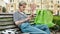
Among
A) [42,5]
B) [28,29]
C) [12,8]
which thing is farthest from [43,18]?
[42,5]

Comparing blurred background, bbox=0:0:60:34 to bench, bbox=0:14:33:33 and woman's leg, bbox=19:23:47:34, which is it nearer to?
bench, bbox=0:14:33:33

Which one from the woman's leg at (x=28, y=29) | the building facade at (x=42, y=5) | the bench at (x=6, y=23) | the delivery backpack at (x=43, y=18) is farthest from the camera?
the building facade at (x=42, y=5)

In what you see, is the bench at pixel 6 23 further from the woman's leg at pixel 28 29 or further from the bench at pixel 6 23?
the woman's leg at pixel 28 29

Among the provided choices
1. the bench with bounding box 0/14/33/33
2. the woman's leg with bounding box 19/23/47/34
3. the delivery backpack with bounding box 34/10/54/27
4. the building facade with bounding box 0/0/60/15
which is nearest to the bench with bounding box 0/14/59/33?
the bench with bounding box 0/14/33/33

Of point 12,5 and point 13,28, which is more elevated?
point 12,5

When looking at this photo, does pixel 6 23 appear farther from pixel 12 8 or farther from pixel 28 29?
pixel 12 8

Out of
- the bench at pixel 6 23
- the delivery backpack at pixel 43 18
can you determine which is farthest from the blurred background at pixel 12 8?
the delivery backpack at pixel 43 18

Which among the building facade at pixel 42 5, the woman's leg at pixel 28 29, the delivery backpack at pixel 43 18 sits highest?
the building facade at pixel 42 5

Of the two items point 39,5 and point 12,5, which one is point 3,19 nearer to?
point 12,5

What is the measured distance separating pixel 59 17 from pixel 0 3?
1.88 m

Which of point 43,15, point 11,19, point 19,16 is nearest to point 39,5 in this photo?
point 43,15

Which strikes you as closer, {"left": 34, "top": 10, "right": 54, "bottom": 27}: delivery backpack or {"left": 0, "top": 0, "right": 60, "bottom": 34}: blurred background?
{"left": 0, "top": 0, "right": 60, "bottom": 34}: blurred background

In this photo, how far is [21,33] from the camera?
10.2ft

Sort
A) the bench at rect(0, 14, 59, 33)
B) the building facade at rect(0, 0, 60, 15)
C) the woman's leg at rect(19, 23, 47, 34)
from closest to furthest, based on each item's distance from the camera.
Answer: the woman's leg at rect(19, 23, 47, 34) < the bench at rect(0, 14, 59, 33) < the building facade at rect(0, 0, 60, 15)
